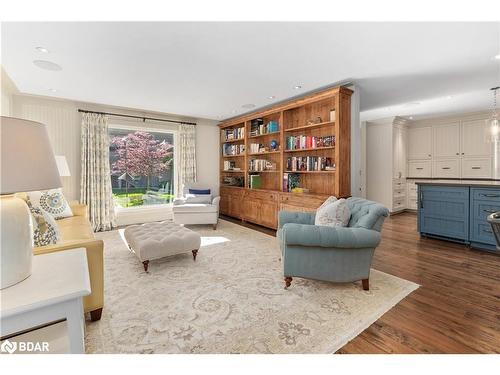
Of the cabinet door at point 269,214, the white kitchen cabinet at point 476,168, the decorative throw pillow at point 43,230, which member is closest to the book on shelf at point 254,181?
Answer: the cabinet door at point 269,214

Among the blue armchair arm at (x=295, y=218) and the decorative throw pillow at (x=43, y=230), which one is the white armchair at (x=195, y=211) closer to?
the blue armchair arm at (x=295, y=218)

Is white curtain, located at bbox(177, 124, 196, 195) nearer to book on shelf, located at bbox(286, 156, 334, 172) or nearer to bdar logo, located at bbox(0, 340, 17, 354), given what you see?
book on shelf, located at bbox(286, 156, 334, 172)

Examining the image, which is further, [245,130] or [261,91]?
[245,130]

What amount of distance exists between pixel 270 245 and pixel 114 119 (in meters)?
3.97

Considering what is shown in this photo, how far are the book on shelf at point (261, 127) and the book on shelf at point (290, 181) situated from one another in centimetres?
94

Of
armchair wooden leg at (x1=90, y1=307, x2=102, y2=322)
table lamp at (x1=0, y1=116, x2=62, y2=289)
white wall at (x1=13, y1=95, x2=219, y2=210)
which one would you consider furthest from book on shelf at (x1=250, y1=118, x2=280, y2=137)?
table lamp at (x1=0, y1=116, x2=62, y2=289)

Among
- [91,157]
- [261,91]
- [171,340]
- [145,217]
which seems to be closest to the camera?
[171,340]

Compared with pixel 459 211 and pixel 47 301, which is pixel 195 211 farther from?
pixel 459 211

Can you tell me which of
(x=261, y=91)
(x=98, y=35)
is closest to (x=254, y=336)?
(x=98, y=35)

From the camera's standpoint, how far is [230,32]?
224 centimetres

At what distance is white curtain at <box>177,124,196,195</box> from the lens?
575 cm

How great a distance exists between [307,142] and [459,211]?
8.11ft

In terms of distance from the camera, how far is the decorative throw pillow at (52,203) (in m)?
3.37

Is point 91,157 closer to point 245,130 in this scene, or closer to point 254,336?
point 245,130
